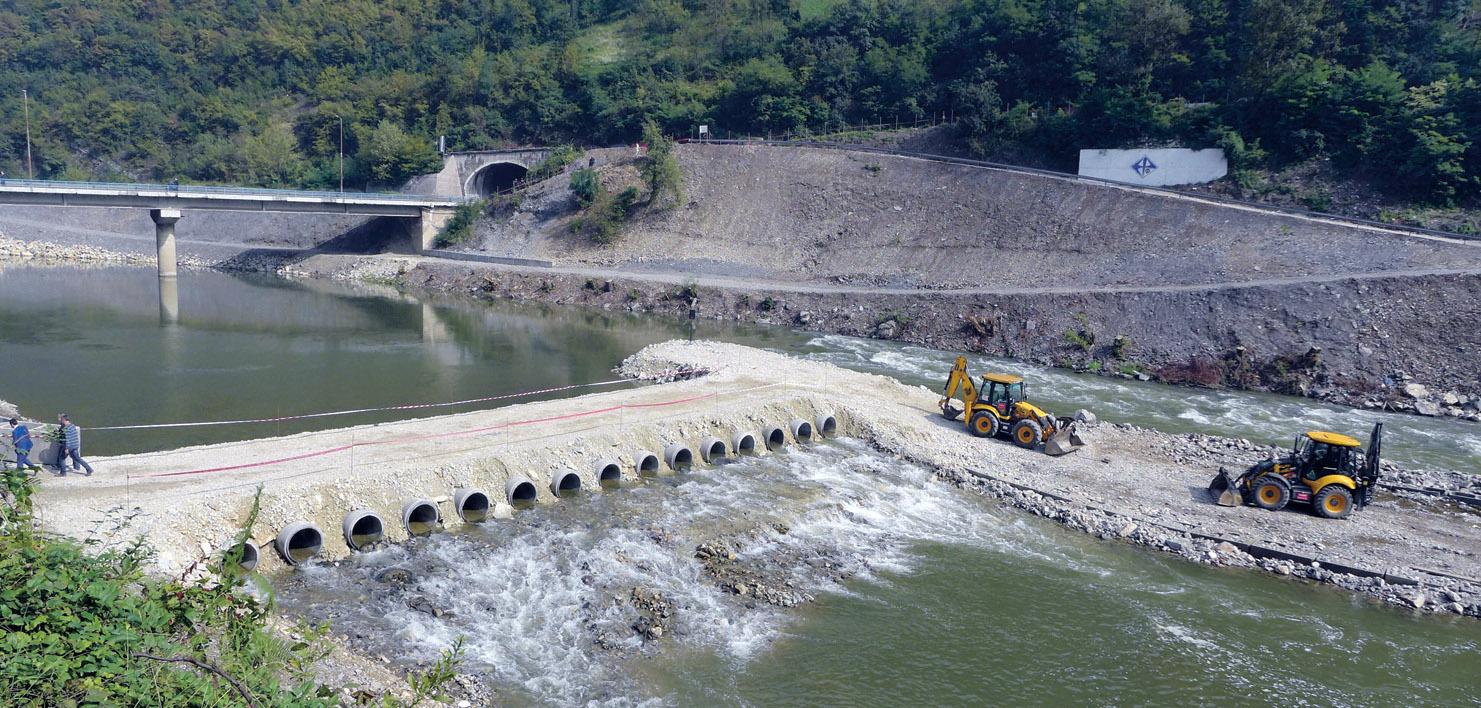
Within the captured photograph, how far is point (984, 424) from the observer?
90.5 feet

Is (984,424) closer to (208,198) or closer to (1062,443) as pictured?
(1062,443)

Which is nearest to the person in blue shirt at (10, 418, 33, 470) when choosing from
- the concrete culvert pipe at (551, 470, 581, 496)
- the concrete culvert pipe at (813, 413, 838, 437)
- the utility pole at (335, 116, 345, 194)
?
the concrete culvert pipe at (551, 470, 581, 496)

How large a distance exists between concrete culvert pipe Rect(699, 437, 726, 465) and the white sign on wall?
142 feet

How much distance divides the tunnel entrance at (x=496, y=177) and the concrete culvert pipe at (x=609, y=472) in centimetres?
6578

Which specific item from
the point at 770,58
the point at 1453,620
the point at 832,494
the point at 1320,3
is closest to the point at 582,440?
the point at 832,494

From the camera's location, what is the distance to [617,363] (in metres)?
38.5

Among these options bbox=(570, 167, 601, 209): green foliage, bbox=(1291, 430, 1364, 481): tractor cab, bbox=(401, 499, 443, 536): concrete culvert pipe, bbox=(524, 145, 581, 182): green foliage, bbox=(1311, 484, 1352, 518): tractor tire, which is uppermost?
bbox=(524, 145, 581, 182): green foliage

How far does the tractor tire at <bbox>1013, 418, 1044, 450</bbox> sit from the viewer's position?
2661 cm

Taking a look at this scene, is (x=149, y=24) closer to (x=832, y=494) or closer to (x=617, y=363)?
(x=617, y=363)

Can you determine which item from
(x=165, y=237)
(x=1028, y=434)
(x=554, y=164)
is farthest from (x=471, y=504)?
(x=554, y=164)

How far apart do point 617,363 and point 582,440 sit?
15.4 meters

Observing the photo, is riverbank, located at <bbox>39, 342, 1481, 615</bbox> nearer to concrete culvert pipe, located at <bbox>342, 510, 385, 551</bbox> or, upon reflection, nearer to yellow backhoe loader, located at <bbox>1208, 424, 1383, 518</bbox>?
concrete culvert pipe, located at <bbox>342, 510, 385, 551</bbox>

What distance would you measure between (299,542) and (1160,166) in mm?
55025

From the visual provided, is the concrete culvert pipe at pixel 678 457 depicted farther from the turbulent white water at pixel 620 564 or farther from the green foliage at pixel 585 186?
the green foliage at pixel 585 186
